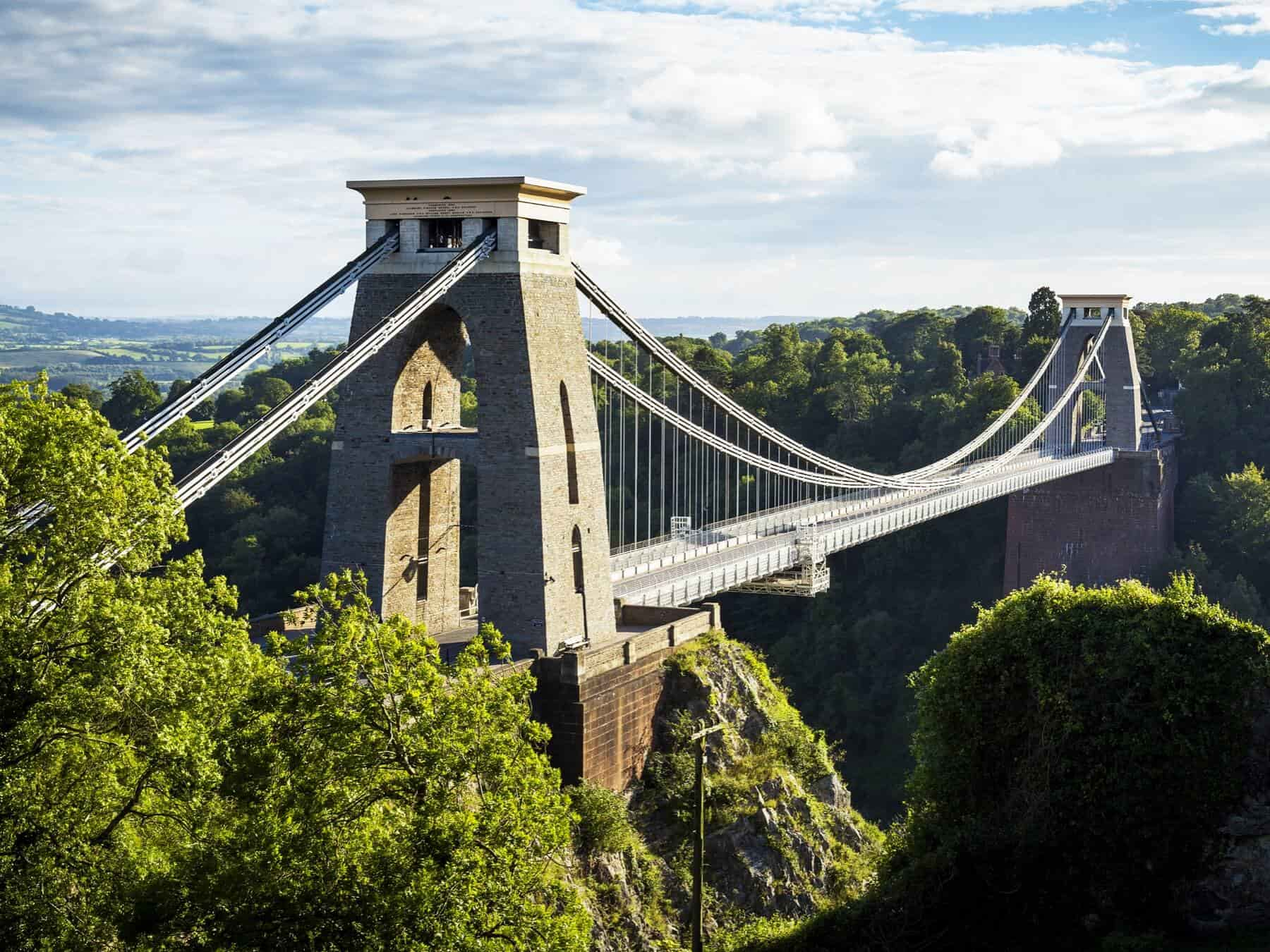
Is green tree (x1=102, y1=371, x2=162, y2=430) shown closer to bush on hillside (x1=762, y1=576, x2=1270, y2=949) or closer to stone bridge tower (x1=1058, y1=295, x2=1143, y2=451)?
stone bridge tower (x1=1058, y1=295, x2=1143, y2=451)

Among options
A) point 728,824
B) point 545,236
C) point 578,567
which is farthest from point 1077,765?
point 545,236

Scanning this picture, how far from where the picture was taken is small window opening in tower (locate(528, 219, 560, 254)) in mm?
19844

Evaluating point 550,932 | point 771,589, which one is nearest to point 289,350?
point 771,589

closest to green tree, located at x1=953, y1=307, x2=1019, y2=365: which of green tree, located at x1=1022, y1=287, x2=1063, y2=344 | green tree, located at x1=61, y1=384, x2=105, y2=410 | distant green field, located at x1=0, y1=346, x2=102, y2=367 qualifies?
green tree, located at x1=1022, y1=287, x2=1063, y2=344

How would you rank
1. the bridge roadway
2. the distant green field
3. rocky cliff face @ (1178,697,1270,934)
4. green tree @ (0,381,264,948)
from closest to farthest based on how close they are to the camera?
green tree @ (0,381,264,948) → rocky cliff face @ (1178,697,1270,934) → the bridge roadway → the distant green field

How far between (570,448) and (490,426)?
1.37 meters

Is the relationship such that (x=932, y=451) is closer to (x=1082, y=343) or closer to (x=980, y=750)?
(x=1082, y=343)

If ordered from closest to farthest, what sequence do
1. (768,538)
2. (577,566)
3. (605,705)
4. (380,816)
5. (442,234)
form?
(380,816) < (605,705) < (442,234) < (577,566) < (768,538)

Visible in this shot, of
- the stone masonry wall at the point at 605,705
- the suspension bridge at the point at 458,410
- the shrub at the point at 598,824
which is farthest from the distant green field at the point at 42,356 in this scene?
the shrub at the point at 598,824

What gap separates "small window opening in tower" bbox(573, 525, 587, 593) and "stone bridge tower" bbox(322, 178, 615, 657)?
3 cm

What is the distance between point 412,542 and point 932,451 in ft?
118

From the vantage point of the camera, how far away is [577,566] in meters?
20.1

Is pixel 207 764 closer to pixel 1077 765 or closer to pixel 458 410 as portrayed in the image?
pixel 458 410

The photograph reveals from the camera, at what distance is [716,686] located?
2102 centimetres
